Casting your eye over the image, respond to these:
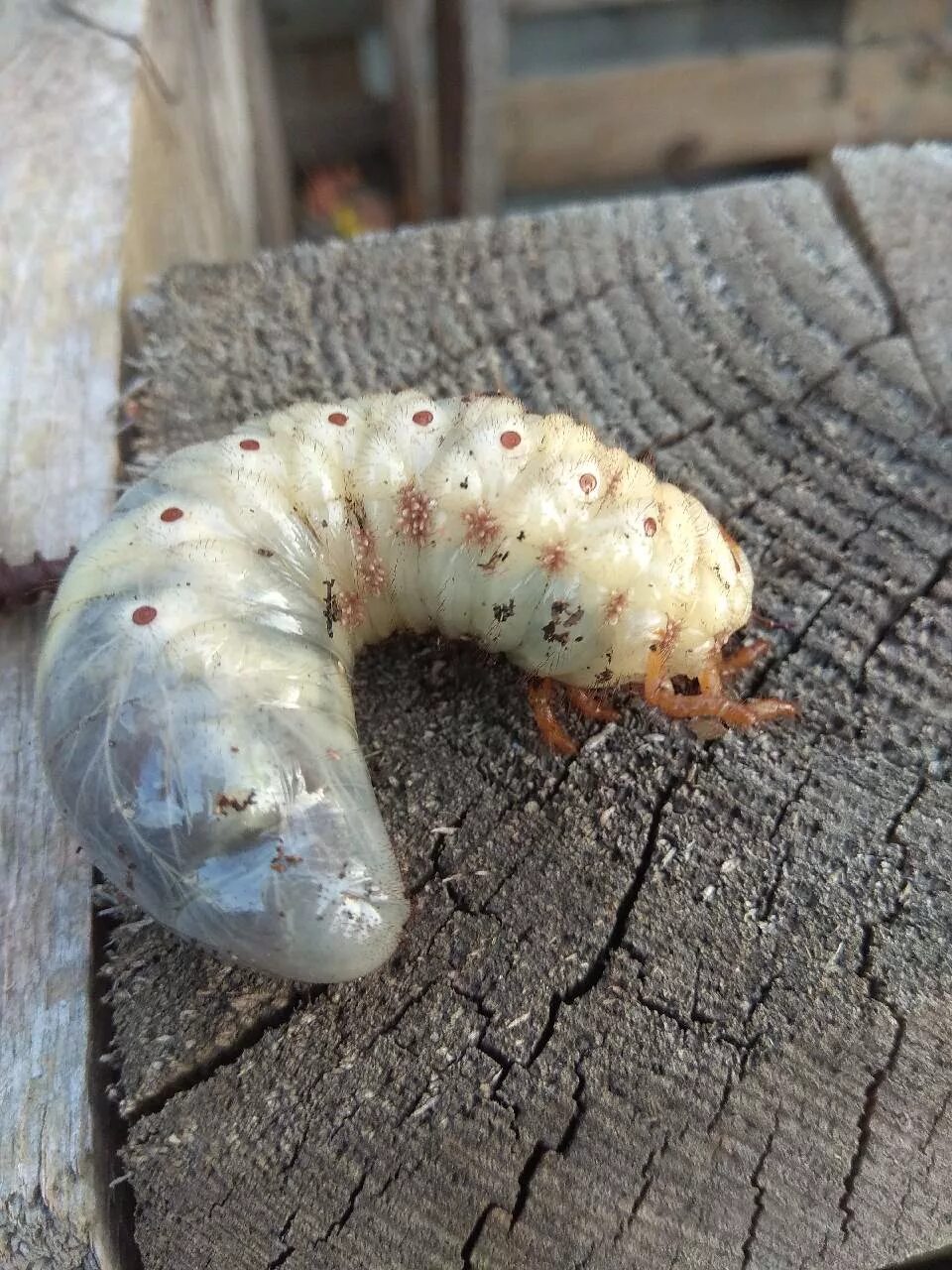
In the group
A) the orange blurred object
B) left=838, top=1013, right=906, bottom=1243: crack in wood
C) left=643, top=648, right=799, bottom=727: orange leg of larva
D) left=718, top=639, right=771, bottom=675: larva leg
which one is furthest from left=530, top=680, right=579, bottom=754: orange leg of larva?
the orange blurred object

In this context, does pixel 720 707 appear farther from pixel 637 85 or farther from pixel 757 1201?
pixel 637 85

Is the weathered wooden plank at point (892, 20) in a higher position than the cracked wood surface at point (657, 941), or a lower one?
higher

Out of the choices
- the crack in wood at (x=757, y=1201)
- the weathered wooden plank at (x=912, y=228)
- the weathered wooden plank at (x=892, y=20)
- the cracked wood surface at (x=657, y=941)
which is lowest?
the crack in wood at (x=757, y=1201)

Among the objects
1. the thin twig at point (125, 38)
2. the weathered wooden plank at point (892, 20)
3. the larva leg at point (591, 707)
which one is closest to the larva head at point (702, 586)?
the larva leg at point (591, 707)

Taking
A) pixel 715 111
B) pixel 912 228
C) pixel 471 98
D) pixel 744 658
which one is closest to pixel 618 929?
pixel 744 658

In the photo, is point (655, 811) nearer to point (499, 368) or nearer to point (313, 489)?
point (313, 489)

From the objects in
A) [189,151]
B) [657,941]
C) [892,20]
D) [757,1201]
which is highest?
[892,20]

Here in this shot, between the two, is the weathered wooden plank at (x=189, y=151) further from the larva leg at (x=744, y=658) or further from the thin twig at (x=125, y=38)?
the larva leg at (x=744, y=658)
